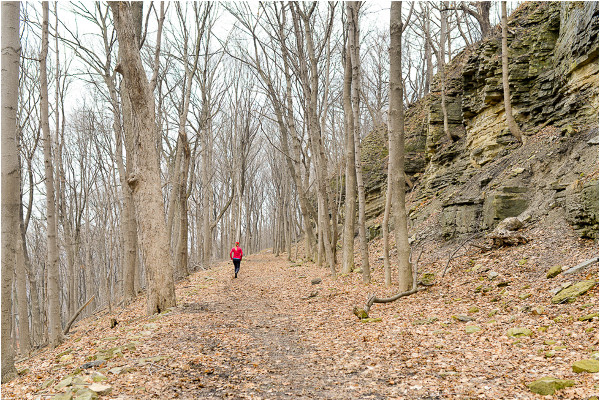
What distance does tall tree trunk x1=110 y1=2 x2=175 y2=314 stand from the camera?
737 cm

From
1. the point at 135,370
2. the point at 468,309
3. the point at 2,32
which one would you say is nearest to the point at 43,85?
the point at 2,32

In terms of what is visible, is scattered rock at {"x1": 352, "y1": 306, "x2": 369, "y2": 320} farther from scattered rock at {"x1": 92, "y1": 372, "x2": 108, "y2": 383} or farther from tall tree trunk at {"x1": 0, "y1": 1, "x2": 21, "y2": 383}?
tall tree trunk at {"x1": 0, "y1": 1, "x2": 21, "y2": 383}

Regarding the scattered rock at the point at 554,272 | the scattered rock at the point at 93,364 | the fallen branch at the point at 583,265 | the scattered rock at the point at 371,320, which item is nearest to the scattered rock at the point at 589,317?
the fallen branch at the point at 583,265

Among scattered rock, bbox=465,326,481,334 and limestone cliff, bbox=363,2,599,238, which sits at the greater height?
limestone cliff, bbox=363,2,599,238

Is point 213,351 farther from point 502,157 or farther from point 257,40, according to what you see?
point 257,40

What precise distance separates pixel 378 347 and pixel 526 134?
939cm

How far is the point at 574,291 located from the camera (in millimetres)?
5098

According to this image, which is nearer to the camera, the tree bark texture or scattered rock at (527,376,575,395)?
scattered rock at (527,376,575,395)

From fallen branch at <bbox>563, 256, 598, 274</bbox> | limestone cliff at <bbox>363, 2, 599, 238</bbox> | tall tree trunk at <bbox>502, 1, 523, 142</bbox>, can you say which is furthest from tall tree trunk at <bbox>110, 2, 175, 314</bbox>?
tall tree trunk at <bbox>502, 1, 523, 142</bbox>

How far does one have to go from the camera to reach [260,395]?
3.61 meters

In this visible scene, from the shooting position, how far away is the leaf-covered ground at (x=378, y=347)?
3.59 m

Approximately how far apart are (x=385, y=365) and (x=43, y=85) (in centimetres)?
879

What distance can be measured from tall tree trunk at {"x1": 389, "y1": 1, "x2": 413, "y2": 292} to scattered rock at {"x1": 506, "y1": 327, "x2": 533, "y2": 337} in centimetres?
314

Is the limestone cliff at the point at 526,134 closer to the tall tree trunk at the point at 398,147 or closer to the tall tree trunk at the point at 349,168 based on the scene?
the tall tree trunk at the point at 349,168
